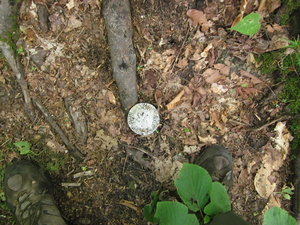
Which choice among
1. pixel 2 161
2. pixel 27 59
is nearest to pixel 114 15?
pixel 27 59

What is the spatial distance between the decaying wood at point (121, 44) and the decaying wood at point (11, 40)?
3.55 ft

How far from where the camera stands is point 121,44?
261 cm

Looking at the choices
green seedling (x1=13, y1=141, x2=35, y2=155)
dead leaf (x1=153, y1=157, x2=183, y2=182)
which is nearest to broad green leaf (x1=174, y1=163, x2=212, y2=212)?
dead leaf (x1=153, y1=157, x2=183, y2=182)

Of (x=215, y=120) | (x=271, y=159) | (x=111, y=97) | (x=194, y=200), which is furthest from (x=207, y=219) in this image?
(x=111, y=97)

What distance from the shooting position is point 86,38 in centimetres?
271

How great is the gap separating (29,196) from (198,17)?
3025 millimetres

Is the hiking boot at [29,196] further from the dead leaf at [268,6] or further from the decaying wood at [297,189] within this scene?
the dead leaf at [268,6]

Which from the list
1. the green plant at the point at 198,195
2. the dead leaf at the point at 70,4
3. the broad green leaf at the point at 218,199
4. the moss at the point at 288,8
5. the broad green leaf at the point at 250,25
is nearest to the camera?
the green plant at the point at 198,195

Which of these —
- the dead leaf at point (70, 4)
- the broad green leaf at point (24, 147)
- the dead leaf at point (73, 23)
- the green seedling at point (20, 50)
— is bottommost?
the broad green leaf at point (24, 147)

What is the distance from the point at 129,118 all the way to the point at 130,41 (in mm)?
914

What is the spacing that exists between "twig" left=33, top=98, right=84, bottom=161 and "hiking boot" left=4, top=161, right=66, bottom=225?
0.51 meters

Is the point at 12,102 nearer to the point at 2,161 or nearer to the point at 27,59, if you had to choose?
the point at 27,59

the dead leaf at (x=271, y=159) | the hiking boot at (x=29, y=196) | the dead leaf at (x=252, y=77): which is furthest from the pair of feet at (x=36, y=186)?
the dead leaf at (x=252, y=77)

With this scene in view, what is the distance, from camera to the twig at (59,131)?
2.71 meters
